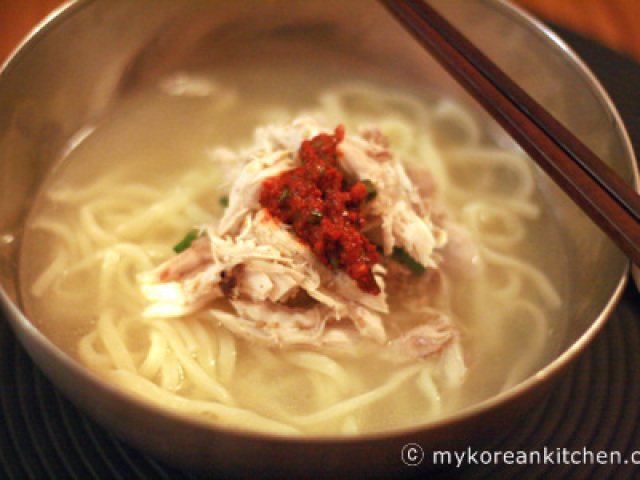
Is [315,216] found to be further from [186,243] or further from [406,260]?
[186,243]

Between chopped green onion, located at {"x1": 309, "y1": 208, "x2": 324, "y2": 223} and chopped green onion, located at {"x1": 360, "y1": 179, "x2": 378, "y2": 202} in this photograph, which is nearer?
chopped green onion, located at {"x1": 309, "y1": 208, "x2": 324, "y2": 223}

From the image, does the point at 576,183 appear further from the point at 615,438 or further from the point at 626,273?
the point at 615,438

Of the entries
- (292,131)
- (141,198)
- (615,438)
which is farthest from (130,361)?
(615,438)

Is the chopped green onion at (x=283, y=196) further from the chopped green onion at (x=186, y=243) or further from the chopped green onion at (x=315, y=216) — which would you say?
the chopped green onion at (x=186, y=243)

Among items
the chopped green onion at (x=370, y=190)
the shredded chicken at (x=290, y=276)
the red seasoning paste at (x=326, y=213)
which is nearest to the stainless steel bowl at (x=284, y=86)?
the shredded chicken at (x=290, y=276)

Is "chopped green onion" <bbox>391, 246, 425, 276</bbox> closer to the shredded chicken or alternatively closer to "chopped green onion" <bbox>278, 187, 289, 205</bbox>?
the shredded chicken

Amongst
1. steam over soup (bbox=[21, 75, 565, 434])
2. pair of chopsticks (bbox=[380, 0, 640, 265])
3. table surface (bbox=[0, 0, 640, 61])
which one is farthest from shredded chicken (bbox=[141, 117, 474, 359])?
table surface (bbox=[0, 0, 640, 61])
